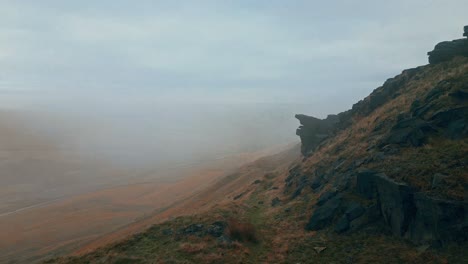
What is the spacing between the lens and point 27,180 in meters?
78.2

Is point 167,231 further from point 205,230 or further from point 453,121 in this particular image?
point 453,121

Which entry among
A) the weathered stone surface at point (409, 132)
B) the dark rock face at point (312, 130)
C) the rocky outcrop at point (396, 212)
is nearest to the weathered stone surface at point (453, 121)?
the weathered stone surface at point (409, 132)

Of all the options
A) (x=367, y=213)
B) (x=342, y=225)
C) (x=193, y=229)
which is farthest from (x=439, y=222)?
(x=193, y=229)

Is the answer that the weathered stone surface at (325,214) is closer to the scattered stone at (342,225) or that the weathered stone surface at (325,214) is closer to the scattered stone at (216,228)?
the scattered stone at (342,225)

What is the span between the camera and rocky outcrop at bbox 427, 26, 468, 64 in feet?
112

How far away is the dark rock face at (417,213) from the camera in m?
15.5

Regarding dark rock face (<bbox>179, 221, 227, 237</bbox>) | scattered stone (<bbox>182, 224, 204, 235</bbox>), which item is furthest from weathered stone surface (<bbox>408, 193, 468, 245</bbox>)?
scattered stone (<bbox>182, 224, 204, 235</bbox>)

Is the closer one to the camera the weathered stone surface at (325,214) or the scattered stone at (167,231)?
the weathered stone surface at (325,214)

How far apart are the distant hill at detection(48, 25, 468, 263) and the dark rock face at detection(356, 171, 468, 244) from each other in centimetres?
5

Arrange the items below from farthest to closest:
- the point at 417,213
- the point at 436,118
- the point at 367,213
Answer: the point at 436,118
the point at 367,213
the point at 417,213

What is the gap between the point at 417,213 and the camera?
16953 millimetres

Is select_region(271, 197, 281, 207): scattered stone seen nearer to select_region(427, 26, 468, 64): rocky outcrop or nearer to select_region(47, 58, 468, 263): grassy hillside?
select_region(47, 58, 468, 263): grassy hillside

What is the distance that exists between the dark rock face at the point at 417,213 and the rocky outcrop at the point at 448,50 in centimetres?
2319

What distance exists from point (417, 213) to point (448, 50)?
26730 mm
